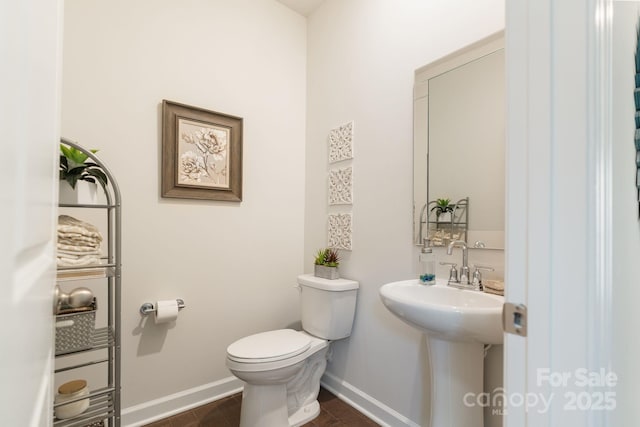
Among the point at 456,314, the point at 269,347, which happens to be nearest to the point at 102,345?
the point at 269,347

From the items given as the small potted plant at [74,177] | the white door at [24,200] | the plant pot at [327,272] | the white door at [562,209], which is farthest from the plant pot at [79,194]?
the white door at [562,209]

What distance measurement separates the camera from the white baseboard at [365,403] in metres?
1.59

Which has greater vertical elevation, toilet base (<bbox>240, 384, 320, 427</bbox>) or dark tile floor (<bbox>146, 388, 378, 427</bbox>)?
toilet base (<bbox>240, 384, 320, 427</bbox>)

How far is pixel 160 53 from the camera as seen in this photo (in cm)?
172

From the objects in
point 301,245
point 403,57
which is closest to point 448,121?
point 403,57

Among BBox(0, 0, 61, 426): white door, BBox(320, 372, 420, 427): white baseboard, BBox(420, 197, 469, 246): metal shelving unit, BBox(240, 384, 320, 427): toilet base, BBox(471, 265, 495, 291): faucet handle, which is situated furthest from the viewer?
BBox(320, 372, 420, 427): white baseboard

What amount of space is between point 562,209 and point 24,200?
70 cm

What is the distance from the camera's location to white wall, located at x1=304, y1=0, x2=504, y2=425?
4.87 ft

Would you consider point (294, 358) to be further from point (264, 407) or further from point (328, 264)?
point (328, 264)

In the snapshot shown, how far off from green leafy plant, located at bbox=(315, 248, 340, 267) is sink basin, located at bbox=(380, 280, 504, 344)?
67 centimetres

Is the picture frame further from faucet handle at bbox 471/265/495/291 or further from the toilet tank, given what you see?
faucet handle at bbox 471/265/495/291

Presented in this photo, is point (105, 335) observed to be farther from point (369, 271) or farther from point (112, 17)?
point (112, 17)

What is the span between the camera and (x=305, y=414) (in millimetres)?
1683

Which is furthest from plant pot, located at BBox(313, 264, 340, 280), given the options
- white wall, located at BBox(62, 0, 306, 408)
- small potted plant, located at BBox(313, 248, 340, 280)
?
white wall, located at BBox(62, 0, 306, 408)
